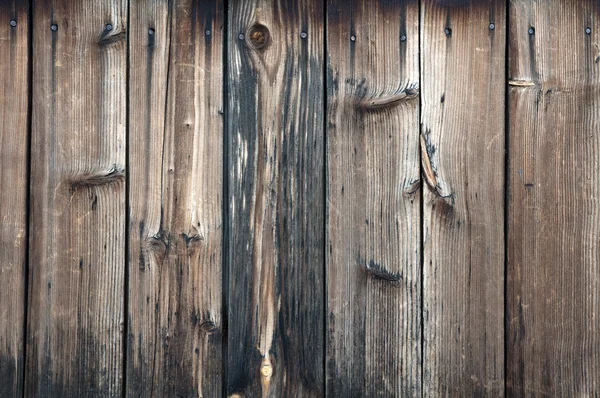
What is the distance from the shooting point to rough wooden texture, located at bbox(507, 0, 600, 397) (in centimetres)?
159

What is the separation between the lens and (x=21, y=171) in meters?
1.61

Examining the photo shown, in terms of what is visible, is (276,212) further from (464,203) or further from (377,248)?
(464,203)

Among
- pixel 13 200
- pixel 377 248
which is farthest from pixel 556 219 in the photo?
pixel 13 200

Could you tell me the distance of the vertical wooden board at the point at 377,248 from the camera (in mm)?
1602

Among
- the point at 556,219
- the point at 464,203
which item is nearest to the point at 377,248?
the point at 464,203

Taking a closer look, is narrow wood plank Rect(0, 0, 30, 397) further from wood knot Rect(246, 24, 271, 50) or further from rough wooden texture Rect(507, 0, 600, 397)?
rough wooden texture Rect(507, 0, 600, 397)

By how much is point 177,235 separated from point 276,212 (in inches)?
10.5

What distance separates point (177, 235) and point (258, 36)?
56 cm

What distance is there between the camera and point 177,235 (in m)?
1.61

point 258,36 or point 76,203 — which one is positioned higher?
point 258,36

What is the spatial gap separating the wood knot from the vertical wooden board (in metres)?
0.30

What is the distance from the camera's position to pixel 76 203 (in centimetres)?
162

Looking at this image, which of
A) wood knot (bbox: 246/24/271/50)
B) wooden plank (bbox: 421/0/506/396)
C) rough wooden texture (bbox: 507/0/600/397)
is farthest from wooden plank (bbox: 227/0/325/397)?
rough wooden texture (bbox: 507/0/600/397)

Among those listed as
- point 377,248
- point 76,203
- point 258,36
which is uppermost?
point 258,36
